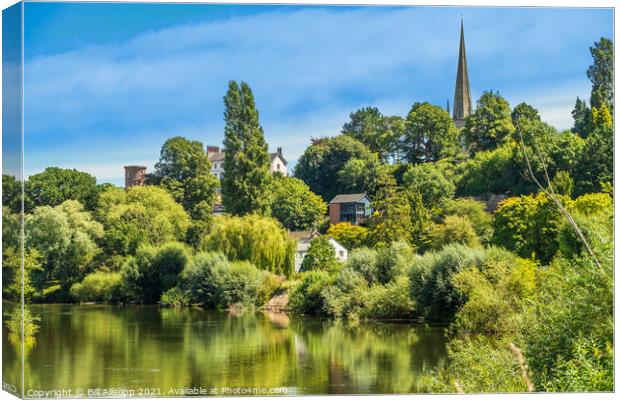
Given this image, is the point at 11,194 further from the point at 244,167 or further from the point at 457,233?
the point at 244,167

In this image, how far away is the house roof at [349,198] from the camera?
64.4 ft

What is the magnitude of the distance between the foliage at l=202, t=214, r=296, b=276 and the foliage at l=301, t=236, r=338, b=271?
0.64 m

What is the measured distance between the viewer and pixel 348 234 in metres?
23.5

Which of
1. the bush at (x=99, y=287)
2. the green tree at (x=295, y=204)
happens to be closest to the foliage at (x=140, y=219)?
the bush at (x=99, y=287)

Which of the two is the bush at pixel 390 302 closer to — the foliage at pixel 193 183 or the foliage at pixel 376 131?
the foliage at pixel 376 131

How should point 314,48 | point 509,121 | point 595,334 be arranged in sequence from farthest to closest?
point 509,121
point 314,48
point 595,334

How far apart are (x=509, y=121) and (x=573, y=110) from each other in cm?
437

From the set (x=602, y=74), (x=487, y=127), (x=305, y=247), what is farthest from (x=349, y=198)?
(x=602, y=74)

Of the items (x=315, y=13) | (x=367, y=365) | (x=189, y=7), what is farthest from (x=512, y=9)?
(x=367, y=365)

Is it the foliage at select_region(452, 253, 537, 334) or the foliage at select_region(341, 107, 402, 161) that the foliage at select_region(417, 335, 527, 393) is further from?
the foliage at select_region(341, 107, 402, 161)

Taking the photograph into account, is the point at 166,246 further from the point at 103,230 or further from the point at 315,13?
the point at 315,13

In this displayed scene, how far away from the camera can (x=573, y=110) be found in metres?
10.8

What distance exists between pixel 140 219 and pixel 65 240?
380 inches

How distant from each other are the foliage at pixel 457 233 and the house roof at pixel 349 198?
2132 millimetres
